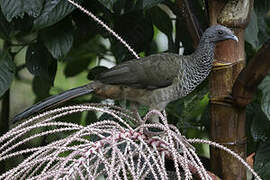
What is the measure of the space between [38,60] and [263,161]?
2.54ft

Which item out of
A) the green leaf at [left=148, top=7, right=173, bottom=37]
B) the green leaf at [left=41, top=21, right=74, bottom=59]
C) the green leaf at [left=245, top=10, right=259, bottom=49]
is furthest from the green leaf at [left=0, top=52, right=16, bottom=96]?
the green leaf at [left=245, top=10, right=259, bottom=49]

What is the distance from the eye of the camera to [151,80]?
1.36m

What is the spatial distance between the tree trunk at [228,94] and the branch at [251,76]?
4 centimetres

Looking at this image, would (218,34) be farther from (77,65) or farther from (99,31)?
(77,65)

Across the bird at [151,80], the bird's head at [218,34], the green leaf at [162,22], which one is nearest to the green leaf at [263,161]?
the bird at [151,80]

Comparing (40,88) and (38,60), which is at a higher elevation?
(38,60)

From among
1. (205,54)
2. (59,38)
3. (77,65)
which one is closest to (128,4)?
(59,38)

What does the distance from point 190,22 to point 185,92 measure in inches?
10.1

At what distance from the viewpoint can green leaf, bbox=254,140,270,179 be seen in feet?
4.13

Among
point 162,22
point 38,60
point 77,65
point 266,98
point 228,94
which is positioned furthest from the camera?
point 77,65

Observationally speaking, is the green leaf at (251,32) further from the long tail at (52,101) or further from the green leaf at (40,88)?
the green leaf at (40,88)

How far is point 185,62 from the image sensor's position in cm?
137

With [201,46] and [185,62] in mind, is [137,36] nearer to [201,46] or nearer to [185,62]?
[185,62]

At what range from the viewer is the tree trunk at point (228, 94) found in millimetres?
1086
